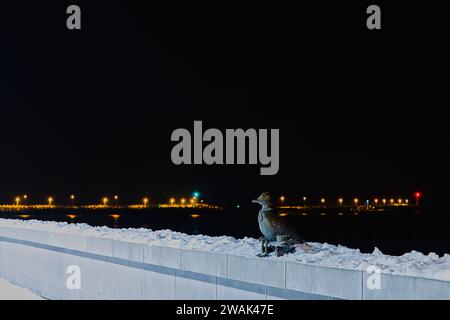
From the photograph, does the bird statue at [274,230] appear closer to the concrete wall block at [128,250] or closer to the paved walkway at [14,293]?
the concrete wall block at [128,250]

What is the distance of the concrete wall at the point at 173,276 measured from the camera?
6781 millimetres

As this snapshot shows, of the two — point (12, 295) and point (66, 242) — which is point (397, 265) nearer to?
point (66, 242)

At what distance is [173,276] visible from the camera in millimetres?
9320

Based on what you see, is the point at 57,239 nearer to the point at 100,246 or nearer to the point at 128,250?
the point at 100,246

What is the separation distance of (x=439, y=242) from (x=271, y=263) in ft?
272

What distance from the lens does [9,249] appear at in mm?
15836

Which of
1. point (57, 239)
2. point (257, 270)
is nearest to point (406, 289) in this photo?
point (257, 270)

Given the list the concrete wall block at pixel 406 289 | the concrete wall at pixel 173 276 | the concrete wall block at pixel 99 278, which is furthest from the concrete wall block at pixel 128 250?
the concrete wall block at pixel 406 289

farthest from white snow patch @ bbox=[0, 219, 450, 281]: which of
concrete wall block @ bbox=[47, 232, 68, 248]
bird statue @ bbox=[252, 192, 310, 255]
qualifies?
concrete wall block @ bbox=[47, 232, 68, 248]

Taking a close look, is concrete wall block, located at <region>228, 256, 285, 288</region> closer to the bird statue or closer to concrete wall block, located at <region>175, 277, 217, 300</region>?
concrete wall block, located at <region>175, 277, 217, 300</region>

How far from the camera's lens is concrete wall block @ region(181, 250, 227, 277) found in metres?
8.52

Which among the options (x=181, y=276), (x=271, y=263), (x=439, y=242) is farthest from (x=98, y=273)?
(x=439, y=242)

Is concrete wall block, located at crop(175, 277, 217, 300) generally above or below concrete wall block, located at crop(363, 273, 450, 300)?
below

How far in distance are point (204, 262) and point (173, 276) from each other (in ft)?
2.51
